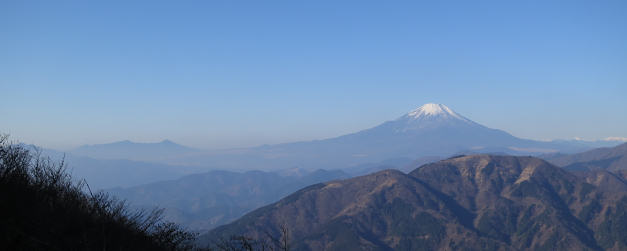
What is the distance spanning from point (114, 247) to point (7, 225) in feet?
9.91

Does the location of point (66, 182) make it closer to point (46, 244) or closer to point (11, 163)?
point (11, 163)

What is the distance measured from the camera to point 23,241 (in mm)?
8789

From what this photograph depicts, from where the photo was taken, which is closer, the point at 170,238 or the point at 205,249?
the point at 170,238

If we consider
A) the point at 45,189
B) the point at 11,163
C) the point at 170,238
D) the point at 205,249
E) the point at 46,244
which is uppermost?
the point at 11,163

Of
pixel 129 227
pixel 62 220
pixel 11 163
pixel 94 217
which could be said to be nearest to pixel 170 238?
pixel 129 227

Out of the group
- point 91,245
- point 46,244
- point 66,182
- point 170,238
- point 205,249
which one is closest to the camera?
point 46,244

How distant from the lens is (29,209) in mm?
11156

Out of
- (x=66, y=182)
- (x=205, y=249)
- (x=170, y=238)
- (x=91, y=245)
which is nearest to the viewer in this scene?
(x=91, y=245)

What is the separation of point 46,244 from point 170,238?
4.77 m

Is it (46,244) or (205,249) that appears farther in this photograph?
(205,249)

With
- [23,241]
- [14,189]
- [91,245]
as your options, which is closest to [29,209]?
[14,189]

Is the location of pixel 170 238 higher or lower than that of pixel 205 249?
higher

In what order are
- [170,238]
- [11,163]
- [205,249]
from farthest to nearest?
[205,249]
[170,238]
[11,163]

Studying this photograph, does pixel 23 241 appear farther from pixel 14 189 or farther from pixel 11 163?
Result: pixel 11 163
